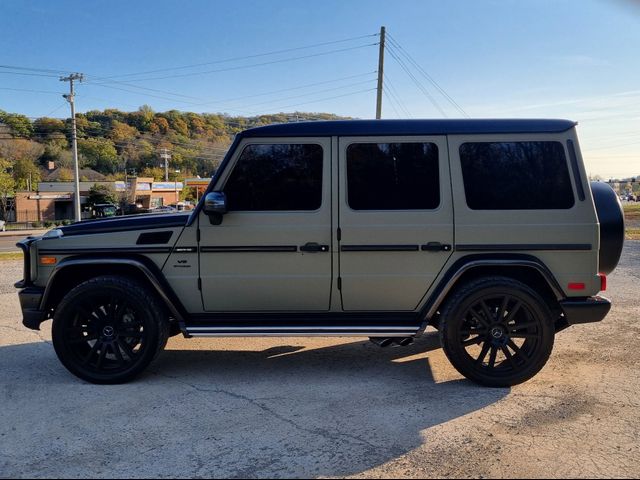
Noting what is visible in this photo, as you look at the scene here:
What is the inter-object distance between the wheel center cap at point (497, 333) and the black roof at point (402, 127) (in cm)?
168

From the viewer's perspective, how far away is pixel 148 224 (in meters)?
4.30

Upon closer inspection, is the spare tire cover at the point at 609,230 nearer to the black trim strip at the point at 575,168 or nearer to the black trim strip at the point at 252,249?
the black trim strip at the point at 575,168

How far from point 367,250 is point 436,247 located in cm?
58

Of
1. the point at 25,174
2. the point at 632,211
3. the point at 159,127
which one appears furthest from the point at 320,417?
the point at 159,127

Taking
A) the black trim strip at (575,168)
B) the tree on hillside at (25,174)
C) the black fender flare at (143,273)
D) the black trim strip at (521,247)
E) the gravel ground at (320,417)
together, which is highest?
the tree on hillside at (25,174)

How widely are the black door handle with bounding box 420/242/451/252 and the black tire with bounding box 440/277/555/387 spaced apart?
36 centimetres

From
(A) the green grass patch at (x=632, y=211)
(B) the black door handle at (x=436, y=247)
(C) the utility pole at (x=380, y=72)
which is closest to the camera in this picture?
Result: (B) the black door handle at (x=436, y=247)

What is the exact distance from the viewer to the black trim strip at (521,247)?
409cm

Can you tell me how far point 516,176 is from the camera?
4156 mm

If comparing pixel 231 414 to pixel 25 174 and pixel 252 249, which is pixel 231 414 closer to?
pixel 252 249

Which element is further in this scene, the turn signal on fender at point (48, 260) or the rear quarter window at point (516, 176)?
the turn signal on fender at point (48, 260)

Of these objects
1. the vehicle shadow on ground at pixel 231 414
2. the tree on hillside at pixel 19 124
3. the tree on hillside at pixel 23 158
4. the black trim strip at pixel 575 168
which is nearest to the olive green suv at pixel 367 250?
the black trim strip at pixel 575 168

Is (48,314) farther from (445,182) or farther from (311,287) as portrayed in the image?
(445,182)

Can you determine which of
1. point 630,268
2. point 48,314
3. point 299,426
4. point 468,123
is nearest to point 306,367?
point 299,426
